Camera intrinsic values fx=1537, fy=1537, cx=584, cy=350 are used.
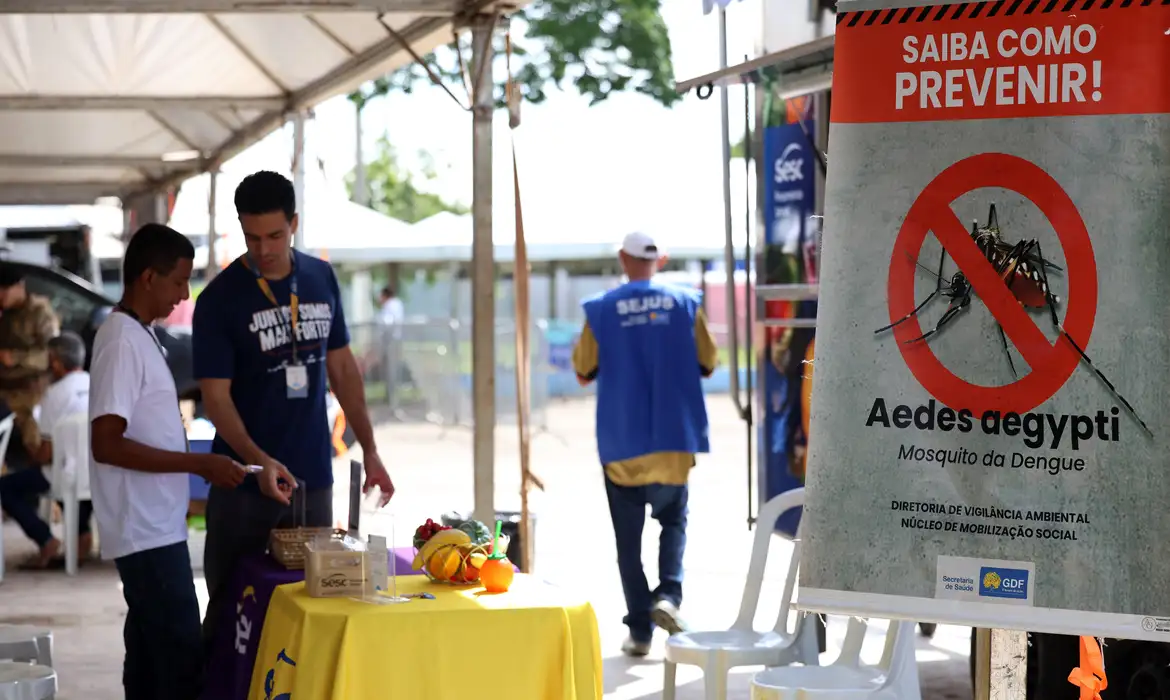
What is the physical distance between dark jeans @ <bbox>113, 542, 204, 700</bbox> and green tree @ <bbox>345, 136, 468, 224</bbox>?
36.6 m

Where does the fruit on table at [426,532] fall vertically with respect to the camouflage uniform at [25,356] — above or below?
below

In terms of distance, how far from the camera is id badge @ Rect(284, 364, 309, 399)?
4.51 meters

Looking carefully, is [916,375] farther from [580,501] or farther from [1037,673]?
[580,501]

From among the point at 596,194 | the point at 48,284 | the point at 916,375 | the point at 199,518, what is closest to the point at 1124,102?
the point at 916,375

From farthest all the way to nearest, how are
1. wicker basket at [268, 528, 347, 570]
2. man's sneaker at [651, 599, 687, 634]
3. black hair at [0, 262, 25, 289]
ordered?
black hair at [0, 262, 25, 289] → man's sneaker at [651, 599, 687, 634] → wicker basket at [268, 528, 347, 570]

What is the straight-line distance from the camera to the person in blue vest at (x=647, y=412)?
6887 millimetres

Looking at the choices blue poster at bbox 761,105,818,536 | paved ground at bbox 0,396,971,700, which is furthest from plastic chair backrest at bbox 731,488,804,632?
Result: blue poster at bbox 761,105,818,536

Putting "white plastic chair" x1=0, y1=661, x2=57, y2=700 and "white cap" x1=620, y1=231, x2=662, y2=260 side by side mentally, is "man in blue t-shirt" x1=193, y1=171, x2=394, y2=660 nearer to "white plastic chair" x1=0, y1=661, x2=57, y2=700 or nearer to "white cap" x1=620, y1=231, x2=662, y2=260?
"white plastic chair" x1=0, y1=661, x2=57, y2=700

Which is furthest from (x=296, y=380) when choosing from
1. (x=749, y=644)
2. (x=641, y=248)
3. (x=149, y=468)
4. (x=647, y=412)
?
(x=641, y=248)

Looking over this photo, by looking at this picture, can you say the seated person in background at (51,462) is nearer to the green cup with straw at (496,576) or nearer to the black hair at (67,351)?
the black hair at (67,351)

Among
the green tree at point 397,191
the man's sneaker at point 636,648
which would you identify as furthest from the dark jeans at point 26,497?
the green tree at point 397,191

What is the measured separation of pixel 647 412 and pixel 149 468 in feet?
10.4

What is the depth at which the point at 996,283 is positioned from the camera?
240 cm

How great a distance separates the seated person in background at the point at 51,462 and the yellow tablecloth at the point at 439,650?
241 inches
